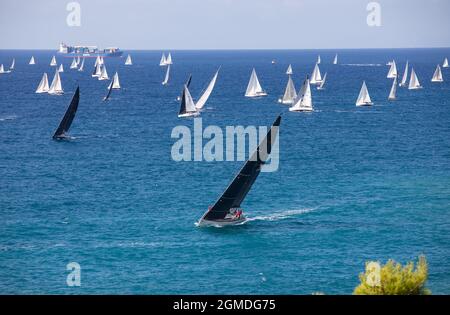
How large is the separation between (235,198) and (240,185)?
1378 millimetres

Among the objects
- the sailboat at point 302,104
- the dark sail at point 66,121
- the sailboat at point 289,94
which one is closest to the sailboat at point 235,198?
the dark sail at point 66,121

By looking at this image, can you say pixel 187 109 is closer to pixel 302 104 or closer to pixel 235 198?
pixel 302 104

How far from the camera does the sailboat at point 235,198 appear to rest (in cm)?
7456

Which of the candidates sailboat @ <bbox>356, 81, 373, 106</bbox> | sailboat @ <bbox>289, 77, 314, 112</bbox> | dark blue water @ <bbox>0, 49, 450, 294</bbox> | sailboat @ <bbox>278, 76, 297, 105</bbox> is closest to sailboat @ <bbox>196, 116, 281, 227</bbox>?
dark blue water @ <bbox>0, 49, 450, 294</bbox>

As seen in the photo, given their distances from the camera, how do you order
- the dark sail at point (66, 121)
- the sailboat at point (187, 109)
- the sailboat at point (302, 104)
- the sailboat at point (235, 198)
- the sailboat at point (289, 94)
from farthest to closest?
1. the sailboat at point (289, 94)
2. the sailboat at point (302, 104)
3. the sailboat at point (187, 109)
4. the dark sail at point (66, 121)
5. the sailboat at point (235, 198)

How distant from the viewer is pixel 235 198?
75625mm

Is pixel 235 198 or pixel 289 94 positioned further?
pixel 289 94

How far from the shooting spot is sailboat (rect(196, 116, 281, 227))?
74.6 m

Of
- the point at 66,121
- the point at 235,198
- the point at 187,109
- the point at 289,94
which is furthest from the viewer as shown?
the point at 289,94

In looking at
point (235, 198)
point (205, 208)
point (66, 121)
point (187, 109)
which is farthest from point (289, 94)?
point (235, 198)

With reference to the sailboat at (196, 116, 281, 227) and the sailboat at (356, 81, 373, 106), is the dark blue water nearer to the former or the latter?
the sailboat at (196, 116, 281, 227)

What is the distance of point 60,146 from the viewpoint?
408 ft

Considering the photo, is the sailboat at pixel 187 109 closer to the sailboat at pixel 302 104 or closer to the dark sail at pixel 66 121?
the sailboat at pixel 302 104
